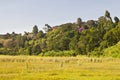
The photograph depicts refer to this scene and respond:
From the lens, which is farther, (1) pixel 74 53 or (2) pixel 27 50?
(2) pixel 27 50

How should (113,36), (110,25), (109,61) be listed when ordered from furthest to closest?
(110,25) → (113,36) → (109,61)

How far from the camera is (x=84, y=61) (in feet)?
230

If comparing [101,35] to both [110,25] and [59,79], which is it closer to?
[110,25]

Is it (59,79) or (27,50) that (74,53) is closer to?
(27,50)

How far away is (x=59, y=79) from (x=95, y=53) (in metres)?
61.6

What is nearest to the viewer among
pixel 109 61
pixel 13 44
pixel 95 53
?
A: pixel 109 61

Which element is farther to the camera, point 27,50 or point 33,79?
point 27,50

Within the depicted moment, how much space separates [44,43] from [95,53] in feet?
162

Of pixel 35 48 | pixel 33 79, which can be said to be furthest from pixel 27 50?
pixel 33 79

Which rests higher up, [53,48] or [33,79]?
[53,48]

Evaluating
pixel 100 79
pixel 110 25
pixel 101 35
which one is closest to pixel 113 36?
pixel 101 35

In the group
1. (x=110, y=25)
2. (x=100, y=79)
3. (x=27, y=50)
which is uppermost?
(x=110, y=25)

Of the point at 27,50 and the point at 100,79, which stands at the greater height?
the point at 27,50

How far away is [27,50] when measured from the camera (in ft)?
399
